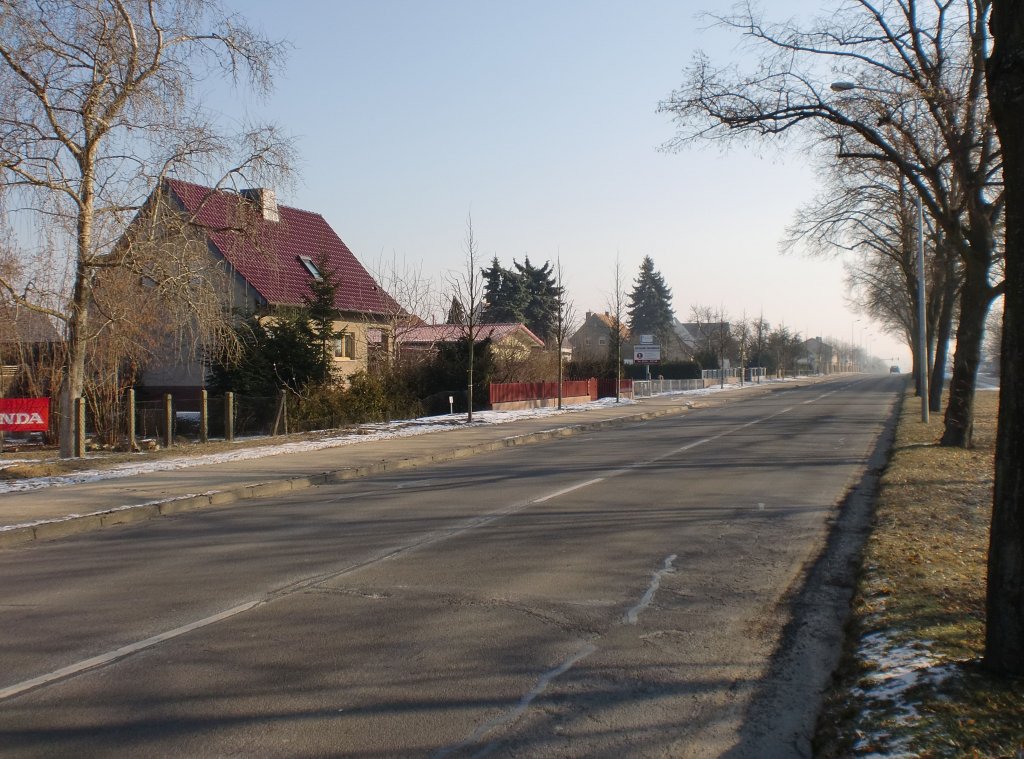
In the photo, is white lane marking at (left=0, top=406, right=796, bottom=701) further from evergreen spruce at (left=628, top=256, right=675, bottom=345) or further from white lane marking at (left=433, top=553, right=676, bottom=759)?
evergreen spruce at (left=628, top=256, right=675, bottom=345)

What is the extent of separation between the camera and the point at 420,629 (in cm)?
621

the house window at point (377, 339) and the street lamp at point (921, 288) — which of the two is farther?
the house window at point (377, 339)

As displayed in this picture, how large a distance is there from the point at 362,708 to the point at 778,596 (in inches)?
155

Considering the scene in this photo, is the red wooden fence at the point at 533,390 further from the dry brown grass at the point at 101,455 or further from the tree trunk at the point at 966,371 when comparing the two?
the tree trunk at the point at 966,371

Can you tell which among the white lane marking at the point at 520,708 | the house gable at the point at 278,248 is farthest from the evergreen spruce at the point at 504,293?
the white lane marking at the point at 520,708

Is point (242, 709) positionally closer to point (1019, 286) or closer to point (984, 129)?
point (1019, 286)

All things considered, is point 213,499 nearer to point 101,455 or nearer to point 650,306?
point 101,455

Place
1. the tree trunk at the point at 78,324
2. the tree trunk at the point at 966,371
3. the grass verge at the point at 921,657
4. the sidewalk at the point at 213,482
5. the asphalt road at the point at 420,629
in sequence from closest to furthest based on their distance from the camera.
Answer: the grass verge at the point at 921,657, the asphalt road at the point at 420,629, the sidewalk at the point at 213,482, the tree trunk at the point at 78,324, the tree trunk at the point at 966,371

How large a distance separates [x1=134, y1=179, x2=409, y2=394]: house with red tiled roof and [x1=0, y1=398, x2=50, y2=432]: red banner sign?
4.68 meters

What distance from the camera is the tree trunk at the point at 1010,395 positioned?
457 centimetres

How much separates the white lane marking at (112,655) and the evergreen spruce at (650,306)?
318ft

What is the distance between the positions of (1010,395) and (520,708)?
316cm

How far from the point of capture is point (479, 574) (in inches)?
311

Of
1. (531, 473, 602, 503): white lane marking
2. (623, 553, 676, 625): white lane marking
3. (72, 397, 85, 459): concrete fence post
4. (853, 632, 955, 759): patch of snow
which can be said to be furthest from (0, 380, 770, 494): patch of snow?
(853, 632, 955, 759): patch of snow
